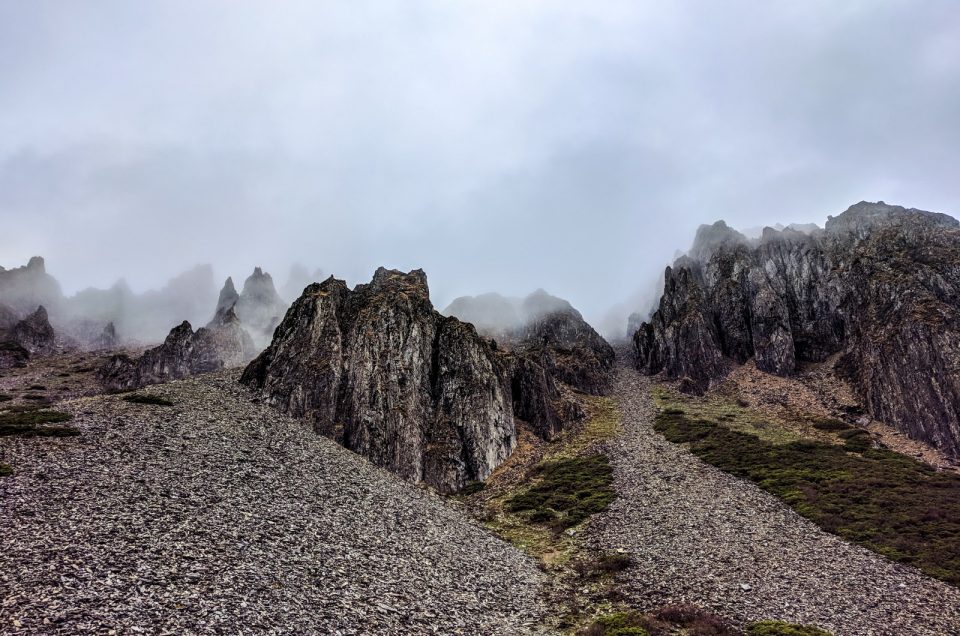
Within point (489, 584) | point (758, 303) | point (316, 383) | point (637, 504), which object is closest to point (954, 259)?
point (758, 303)

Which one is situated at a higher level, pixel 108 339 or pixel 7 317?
pixel 7 317

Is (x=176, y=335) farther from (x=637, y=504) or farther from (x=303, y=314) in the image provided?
(x=637, y=504)

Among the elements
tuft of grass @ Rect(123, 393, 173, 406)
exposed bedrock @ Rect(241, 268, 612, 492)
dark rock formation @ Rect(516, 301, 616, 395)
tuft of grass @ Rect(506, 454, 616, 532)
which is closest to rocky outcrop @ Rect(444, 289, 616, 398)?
dark rock formation @ Rect(516, 301, 616, 395)

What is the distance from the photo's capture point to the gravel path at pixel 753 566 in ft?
95.5

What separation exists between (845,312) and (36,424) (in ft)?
518

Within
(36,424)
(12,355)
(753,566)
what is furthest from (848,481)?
(12,355)

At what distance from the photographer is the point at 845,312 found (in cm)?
11812

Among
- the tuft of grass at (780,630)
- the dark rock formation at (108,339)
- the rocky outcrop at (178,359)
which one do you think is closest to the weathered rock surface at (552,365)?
the tuft of grass at (780,630)

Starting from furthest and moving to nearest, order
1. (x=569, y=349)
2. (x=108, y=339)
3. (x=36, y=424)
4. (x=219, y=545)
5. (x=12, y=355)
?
(x=108, y=339)
(x=569, y=349)
(x=12, y=355)
(x=36, y=424)
(x=219, y=545)

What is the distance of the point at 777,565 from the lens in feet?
119

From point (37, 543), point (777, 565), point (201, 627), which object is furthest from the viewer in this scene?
point (777, 565)

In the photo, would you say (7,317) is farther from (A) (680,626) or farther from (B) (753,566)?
(B) (753,566)

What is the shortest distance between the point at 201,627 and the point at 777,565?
40456mm

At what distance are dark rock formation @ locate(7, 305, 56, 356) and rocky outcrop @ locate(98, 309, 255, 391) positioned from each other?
4907cm
